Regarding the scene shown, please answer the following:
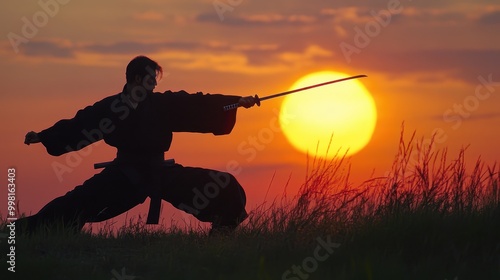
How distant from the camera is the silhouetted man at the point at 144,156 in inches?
339

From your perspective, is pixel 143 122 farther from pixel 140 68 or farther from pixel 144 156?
pixel 140 68

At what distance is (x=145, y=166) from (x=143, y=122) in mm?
481

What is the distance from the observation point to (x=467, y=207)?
786cm

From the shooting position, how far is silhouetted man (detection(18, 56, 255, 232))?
860cm

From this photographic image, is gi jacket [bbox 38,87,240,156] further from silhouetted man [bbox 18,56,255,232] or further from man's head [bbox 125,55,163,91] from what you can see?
man's head [bbox 125,55,163,91]

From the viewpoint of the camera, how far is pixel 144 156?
28.6 feet
